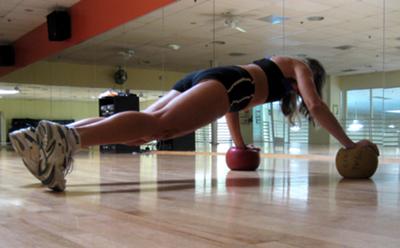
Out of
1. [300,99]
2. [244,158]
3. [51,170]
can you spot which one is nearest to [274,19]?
[244,158]

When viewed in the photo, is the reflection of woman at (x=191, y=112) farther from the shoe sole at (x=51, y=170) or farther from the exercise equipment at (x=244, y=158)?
the exercise equipment at (x=244, y=158)

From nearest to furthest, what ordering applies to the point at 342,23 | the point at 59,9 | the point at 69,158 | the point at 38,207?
the point at 38,207 < the point at 69,158 < the point at 342,23 < the point at 59,9

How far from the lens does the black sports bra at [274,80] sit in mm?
2301

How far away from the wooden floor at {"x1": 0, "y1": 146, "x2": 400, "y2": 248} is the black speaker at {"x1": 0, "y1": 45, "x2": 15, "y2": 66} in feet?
28.2

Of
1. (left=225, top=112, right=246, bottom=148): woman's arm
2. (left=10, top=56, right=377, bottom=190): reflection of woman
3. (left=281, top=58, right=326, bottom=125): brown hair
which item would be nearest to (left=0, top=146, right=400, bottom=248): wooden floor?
(left=10, top=56, right=377, bottom=190): reflection of woman

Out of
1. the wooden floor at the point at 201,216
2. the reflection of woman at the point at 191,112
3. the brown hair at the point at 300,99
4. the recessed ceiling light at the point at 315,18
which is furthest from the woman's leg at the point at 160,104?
the recessed ceiling light at the point at 315,18

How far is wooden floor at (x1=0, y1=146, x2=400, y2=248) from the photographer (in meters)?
0.96

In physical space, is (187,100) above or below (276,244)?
above

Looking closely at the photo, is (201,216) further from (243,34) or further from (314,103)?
(243,34)

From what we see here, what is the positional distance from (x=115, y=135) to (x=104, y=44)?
6316mm

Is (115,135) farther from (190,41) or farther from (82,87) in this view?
(82,87)

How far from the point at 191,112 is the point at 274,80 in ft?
2.06

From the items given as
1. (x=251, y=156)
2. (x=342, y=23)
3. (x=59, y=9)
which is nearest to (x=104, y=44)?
(x=59, y=9)

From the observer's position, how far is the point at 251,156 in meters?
3.02
